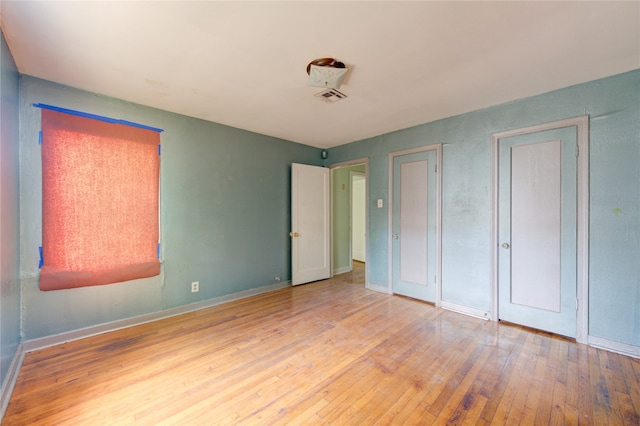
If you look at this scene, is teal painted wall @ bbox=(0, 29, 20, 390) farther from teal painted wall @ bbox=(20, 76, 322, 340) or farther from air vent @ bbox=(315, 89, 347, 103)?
air vent @ bbox=(315, 89, 347, 103)

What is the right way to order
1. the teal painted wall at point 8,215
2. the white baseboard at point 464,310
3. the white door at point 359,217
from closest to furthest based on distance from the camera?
the teal painted wall at point 8,215, the white baseboard at point 464,310, the white door at point 359,217

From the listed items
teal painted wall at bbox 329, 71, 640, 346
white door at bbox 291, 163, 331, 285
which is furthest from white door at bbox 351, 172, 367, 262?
teal painted wall at bbox 329, 71, 640, 346

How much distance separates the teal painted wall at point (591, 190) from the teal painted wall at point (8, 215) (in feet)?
13.4

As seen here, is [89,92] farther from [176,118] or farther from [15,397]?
[15,397]

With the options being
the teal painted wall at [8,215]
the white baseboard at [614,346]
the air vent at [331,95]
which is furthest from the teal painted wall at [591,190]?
the teal painted wall at [8,215]

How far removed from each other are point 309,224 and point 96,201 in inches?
115

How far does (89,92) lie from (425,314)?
4566 mm

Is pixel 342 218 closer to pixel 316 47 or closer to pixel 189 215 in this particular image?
pixel 189 215

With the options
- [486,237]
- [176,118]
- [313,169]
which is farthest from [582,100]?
[176,118]

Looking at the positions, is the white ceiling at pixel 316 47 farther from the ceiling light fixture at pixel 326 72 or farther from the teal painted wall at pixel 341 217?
the teal painted wall at pixel 341 217

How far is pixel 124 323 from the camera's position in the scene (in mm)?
2834

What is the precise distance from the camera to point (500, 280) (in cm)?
299

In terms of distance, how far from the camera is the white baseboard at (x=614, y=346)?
7.31ft

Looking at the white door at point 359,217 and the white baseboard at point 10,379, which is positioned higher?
the white door at point 359,217
